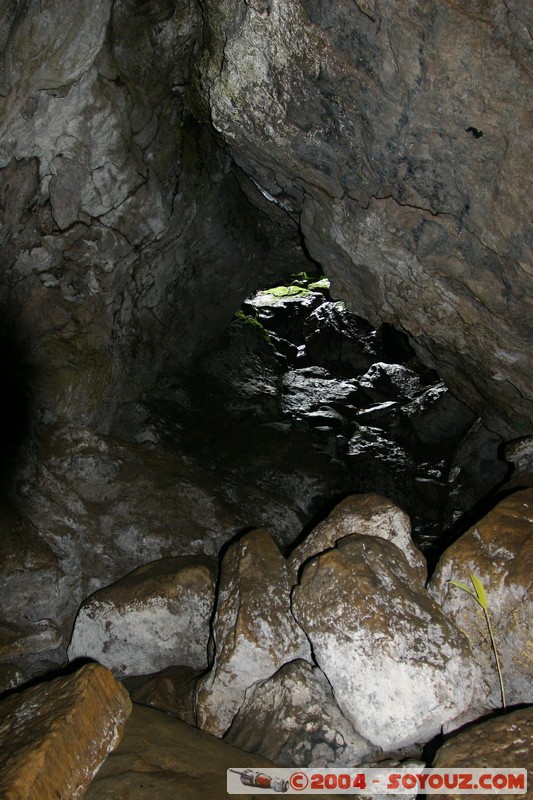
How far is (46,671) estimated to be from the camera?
4195mm

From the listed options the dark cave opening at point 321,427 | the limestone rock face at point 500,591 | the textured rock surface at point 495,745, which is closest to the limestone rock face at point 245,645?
the limestone rock face at point 500,591

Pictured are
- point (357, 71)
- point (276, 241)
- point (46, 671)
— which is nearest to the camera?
point (357, 71)

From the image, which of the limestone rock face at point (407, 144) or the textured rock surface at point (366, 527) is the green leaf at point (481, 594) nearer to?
the textured rock surface at point (366, 527)

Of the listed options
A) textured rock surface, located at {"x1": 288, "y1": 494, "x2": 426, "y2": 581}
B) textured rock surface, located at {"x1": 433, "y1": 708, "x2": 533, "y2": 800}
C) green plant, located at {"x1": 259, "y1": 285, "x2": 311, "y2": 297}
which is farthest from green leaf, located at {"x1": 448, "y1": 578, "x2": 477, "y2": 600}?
green plant, located at {"x1": 259, "y1": 285, "x2": 311, "y2": 297}

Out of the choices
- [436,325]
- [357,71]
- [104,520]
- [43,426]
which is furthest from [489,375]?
[43,426]

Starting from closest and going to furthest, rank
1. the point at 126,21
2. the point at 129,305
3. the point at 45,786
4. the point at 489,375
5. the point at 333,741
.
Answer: the point at 45,786, the point at 333,741, the point at 126,21, the point at 489,375, the point at 129,305

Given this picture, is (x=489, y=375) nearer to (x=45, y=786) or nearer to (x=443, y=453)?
(x=443, y=453)

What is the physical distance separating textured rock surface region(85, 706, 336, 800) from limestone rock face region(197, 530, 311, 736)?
17.6 inches

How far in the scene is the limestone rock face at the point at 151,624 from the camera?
159 inches

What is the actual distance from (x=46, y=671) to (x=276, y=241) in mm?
5870

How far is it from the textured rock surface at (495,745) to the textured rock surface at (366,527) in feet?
3.59

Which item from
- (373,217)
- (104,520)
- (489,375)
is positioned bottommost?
(104,520)

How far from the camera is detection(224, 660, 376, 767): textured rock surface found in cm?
287

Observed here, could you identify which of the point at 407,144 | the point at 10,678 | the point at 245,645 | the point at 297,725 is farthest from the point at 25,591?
the point at 407,144
